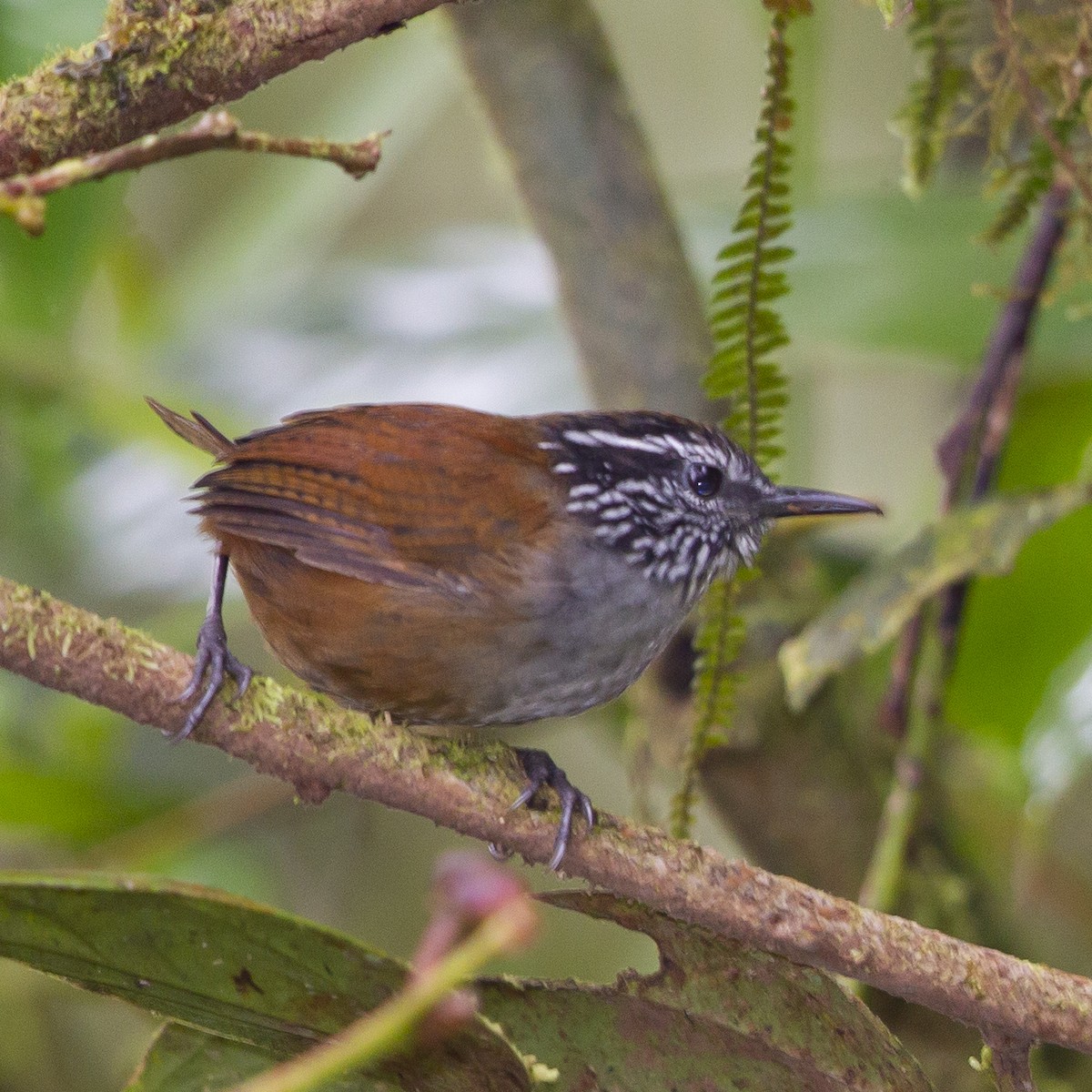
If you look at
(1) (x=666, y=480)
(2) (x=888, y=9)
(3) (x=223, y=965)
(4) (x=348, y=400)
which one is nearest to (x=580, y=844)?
(3) (x=223, y=965)

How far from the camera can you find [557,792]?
154 cm

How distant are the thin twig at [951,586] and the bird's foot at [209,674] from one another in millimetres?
1168

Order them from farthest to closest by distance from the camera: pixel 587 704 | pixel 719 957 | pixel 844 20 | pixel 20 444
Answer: pixel 844 20, pixel 20 444, pixel 587 704, pixel 719 957

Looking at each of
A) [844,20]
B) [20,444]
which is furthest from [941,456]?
[844,20]

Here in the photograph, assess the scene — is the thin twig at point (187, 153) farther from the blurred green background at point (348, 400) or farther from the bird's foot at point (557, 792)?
the blurred green background at point (348, 400)

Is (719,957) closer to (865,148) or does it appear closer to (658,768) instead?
(658,768)

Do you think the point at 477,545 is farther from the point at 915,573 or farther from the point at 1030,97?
the point at 1030,97

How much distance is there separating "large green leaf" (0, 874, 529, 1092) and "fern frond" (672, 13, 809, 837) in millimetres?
580

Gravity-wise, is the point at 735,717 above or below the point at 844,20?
below

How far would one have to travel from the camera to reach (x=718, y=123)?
530cm

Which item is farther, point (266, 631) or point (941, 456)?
point (941, 456)

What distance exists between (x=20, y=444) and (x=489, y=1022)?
2.65 m

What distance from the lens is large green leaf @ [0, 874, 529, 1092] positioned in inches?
47.1

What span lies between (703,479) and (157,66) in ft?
2.96
